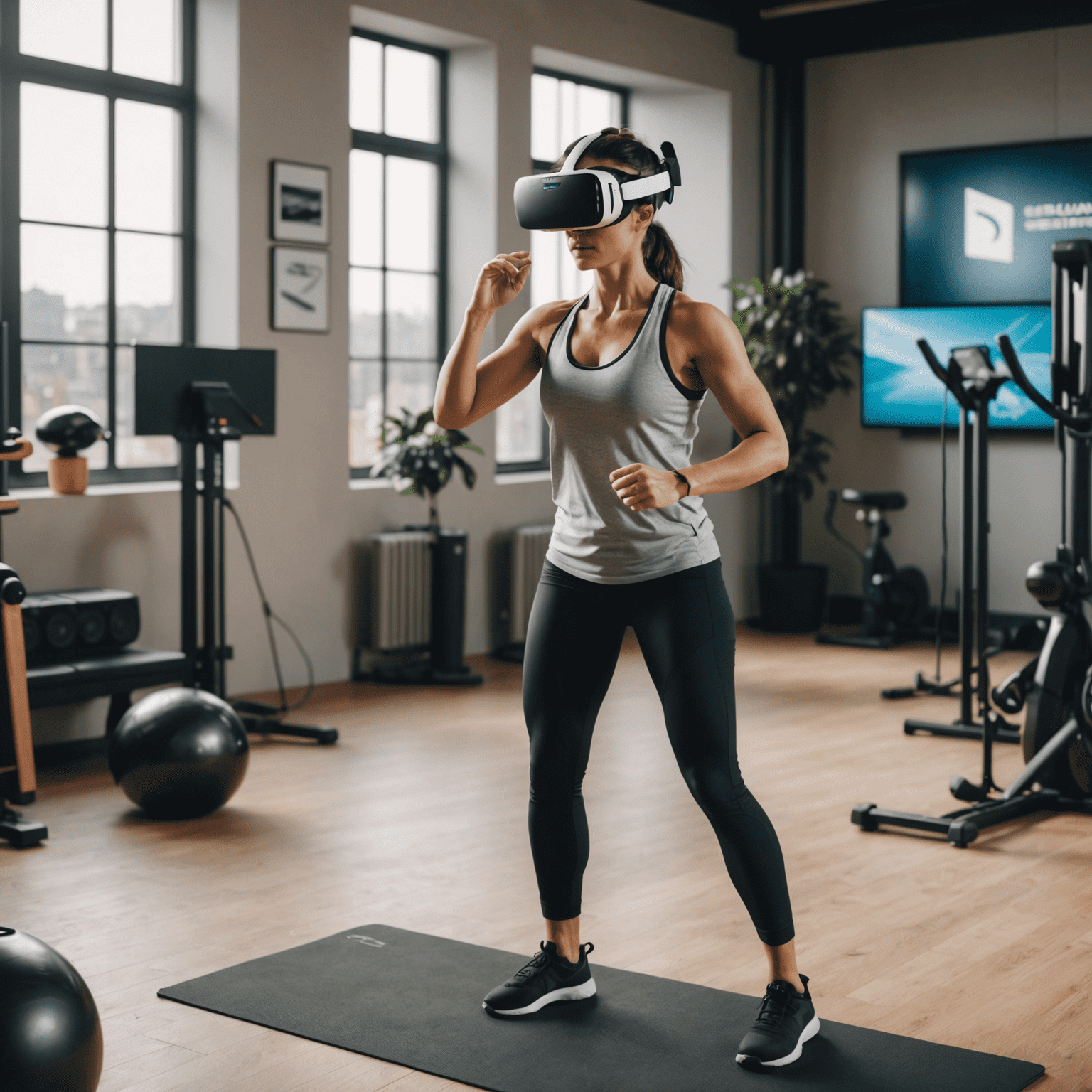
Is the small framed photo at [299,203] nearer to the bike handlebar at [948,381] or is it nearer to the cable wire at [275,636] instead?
the cable wire at [275,636]

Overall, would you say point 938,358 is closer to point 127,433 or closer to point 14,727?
point 127,433

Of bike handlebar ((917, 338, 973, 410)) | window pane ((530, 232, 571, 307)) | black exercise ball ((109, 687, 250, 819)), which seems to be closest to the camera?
black exercise ball ((109, 687, 250, 819))

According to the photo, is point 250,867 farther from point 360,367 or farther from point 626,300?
point 360,367

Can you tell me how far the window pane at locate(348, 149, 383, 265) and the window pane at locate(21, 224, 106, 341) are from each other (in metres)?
1.27

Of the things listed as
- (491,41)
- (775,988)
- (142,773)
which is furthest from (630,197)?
(491,41)

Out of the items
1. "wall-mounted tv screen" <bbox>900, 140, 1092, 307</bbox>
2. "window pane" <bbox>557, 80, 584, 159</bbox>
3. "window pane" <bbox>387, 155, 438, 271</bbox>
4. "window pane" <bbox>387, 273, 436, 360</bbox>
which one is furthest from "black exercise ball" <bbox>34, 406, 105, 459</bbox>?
"wall-mounted tv screen" <bbox>900, 140, 1092, 307</bbox>

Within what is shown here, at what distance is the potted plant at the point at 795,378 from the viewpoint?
757 centimetres

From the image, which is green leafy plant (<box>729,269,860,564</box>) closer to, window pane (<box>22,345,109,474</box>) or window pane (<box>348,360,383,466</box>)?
window pane (<box>348,360,383,466</box>)

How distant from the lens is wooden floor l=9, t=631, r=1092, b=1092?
8.37 feet

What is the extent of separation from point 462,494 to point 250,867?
3.28 metres

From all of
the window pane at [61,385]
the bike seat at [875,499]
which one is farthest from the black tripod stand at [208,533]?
the bike seat at [875,499]

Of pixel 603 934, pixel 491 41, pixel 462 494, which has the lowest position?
pixel 603 934

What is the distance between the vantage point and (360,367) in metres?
6.49

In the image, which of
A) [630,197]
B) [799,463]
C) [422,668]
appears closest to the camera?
[630,197]
